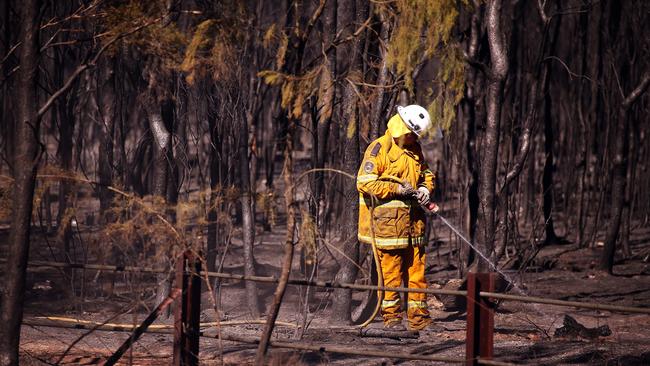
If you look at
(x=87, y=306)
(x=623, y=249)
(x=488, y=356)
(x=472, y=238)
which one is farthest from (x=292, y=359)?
(x=623, y=249)

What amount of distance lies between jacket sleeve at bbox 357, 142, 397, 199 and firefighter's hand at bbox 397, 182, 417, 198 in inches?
1.7

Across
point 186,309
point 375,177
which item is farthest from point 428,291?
point 375,177

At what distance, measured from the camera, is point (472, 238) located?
11875 millimetres

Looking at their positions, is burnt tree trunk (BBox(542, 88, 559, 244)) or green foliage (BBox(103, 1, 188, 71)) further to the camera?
burnt tree trunk (BBox(542, 88, 559, 244))

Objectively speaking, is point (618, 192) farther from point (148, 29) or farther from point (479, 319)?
point (148, 29)

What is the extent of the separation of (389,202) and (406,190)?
225 mm

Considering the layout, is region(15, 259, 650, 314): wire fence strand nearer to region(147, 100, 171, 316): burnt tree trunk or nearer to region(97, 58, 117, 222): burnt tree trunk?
region(147, 100, 171, 316): burnt tree trunk

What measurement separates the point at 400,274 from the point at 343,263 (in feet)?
3.68

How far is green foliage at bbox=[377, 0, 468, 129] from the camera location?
336 inches

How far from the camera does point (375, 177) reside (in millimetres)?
8359

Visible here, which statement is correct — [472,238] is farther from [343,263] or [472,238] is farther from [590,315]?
[343,263]

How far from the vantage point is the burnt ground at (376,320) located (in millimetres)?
7625

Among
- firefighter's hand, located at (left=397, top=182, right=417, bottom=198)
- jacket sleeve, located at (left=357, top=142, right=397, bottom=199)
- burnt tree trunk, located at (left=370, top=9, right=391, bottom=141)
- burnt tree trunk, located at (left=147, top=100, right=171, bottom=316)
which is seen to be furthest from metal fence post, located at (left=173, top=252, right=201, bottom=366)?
burnt tree trunk, located at (left=370, top=9, right=391, bottom=141)

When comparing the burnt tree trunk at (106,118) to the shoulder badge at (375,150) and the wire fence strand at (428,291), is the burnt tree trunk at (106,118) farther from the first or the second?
the wire fence strand at (428,291)
